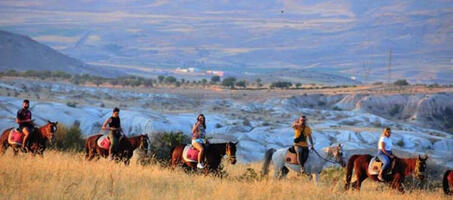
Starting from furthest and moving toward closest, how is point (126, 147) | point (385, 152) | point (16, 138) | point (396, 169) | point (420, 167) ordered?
1. point (126, 147)
2. point (16, 138)
3. point (396, 169)
4. point (385, 152)
5. point (420, 167)

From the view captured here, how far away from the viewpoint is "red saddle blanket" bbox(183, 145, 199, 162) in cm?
2141

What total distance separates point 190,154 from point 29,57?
361 feet

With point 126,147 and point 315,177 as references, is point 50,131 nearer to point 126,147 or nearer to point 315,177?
point 126,147

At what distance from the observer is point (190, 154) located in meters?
21.5

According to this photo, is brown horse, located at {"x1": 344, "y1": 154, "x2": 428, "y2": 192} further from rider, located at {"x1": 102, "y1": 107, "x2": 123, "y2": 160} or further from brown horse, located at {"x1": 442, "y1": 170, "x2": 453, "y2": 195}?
rider, located at {"x1": 102, "y1": 107, "x2": 123, "y2": 160}

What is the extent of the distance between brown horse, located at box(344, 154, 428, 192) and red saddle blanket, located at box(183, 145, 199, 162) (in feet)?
11.2

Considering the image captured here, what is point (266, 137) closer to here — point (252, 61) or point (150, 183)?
point (150, 183)

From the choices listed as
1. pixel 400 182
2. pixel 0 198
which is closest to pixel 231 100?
pixel 400 182

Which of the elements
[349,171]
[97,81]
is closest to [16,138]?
[349,171]

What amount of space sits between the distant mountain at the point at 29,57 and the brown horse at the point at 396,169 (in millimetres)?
98311

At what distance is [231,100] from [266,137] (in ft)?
78.2

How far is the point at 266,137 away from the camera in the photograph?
49375 mm

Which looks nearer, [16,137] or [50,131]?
[50,131]

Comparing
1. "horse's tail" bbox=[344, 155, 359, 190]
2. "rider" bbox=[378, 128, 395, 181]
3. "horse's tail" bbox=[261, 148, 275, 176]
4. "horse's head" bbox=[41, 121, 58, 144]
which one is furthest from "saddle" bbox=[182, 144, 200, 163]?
"rider" bbox=[378, 128, 395, 181]
